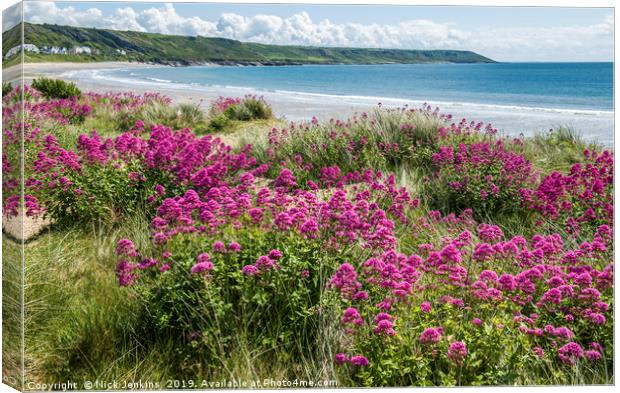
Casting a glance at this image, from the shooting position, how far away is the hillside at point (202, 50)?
16.7ft

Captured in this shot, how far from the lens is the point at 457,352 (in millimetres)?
3436

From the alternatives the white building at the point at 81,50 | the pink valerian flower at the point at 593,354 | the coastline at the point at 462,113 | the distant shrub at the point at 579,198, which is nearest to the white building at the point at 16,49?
the coastline at the point at 462,113

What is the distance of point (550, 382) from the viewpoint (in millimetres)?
3842

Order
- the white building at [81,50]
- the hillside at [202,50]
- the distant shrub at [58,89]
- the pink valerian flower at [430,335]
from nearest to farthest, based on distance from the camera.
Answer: the pink valerian flower at [430,335], the hillside at [202,50], the white building at [81,50], the distant shrub at [58,89]

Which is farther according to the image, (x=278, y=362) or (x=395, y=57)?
(x=395, y=57)

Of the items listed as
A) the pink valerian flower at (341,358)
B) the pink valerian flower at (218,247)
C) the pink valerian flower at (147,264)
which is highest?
the pink valerian flower at (218,247)

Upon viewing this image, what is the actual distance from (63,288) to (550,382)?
330 cm

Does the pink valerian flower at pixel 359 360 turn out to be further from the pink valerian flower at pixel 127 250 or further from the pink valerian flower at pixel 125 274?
the pink valerian flower at pixel 127 250


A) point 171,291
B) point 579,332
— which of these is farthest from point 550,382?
point 171,291

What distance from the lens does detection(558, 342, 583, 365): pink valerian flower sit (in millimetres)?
3660

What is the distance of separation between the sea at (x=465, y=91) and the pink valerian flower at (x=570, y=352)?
214 cm

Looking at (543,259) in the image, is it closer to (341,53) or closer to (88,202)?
(341,53)

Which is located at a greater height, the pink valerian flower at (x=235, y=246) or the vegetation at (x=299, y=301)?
the pink valerian flower at (x=235, y=246)

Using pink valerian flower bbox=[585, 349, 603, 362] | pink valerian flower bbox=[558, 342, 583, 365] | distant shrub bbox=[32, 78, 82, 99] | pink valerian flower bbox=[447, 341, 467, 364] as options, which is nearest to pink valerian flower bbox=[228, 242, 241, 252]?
pink valerian flower bbox=[447, 341, 467, 364]
